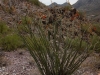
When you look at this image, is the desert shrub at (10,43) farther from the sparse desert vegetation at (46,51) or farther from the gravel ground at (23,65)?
the gravel ground at (23,65)

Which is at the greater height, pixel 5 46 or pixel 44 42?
pixel 44 42

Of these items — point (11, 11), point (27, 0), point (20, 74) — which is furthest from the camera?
point (27, 0)

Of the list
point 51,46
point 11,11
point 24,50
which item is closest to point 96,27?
point 11,11

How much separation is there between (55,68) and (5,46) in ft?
9.19

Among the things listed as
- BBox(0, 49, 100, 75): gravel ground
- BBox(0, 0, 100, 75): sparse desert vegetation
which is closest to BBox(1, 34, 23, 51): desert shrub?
BBox(0, 0, 100, 75): sparse desert vegetation

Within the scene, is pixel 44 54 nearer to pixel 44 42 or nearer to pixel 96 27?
pixel 44 42

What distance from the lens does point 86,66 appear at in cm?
522

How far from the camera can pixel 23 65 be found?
5105 mm

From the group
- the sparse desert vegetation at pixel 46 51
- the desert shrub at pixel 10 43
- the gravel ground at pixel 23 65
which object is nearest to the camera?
the sparse desert vegetation at pixel 46 51

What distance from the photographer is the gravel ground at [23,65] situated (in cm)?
475

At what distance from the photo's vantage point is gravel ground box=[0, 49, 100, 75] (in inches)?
187

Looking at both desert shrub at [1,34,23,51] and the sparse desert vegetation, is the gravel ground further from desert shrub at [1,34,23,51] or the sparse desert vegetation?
desert shrub at [1,34,23,51]

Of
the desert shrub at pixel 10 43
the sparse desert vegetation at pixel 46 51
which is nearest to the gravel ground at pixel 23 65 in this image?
the sparse desert vegetation at pixel 46 51

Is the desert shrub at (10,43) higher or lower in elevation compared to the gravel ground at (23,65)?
higher
